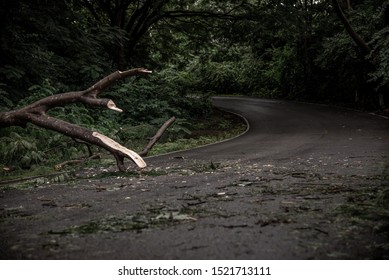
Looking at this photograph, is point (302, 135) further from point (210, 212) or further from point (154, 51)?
point (154, 51)

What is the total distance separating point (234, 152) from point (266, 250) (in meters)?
8.90

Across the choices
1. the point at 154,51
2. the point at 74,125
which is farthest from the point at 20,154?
the point at 154,51

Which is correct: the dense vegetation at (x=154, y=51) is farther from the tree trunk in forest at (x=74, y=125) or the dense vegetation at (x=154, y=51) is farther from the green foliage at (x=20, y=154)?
the tree trunk in forest at (x=74, y=125)

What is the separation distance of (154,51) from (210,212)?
2329 cm

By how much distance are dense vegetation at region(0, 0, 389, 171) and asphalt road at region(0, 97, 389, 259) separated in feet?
14.4

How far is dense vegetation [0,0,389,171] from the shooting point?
12945 mm

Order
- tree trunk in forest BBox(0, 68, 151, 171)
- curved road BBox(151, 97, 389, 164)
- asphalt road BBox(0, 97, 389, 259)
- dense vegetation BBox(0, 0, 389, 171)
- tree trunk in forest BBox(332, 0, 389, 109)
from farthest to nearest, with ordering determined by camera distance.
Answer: tree trunk in forest BBox(332, 0, 389, 109) < dense vegetation BBox(0, 0, 389, 171) < curved road BBox(151, 97, 389, 164) < tree trunk in forest BBox(0, 68, 151, 171) < asphalt road BBox(0, 97, 389, 259)

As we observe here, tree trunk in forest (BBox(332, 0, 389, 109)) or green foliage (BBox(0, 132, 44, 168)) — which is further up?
tree trunk in forest (BBox(332, 0, 389, 109))

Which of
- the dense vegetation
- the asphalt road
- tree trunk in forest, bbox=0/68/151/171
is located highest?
the dense vegetation

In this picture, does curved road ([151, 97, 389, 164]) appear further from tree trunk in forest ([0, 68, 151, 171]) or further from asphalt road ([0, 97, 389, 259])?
tree trunk in forest ([0, 68, 151, 171])

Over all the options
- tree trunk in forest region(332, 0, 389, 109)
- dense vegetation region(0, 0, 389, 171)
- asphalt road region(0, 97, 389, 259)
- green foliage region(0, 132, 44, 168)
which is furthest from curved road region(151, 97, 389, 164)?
green foliage region(0, 132, 44, 168)

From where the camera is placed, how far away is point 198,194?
5.91m

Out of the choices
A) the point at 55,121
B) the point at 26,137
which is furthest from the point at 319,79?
the point at 55,121
